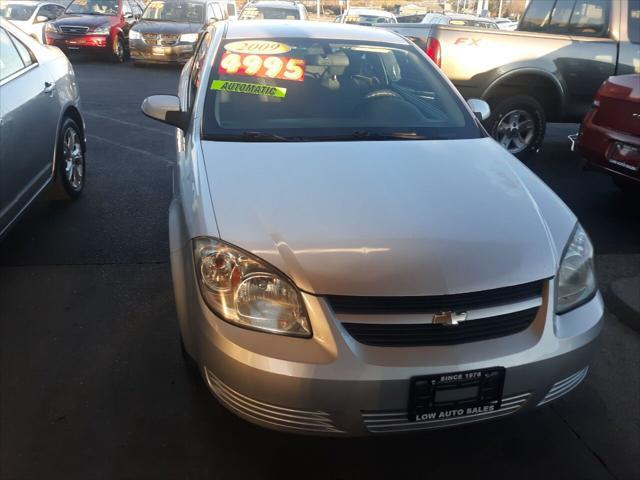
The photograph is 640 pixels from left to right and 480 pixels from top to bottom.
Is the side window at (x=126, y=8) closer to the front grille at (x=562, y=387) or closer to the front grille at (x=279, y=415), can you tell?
the front grille at (x=279, y=415)

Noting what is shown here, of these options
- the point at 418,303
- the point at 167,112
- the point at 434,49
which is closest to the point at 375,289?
the point at 418,303

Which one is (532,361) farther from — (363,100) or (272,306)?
(363,100)

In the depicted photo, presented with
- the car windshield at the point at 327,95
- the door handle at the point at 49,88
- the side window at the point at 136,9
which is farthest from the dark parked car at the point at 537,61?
the side window at the point at 136,9

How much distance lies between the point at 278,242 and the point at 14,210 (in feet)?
7.47

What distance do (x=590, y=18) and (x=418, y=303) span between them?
615 centimetres

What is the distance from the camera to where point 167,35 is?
13.3 meters

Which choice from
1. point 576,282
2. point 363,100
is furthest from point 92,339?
point 576,282

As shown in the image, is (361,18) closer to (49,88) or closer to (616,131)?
(616,131)

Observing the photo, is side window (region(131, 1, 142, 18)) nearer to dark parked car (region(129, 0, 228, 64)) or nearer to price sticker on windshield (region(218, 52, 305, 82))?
dark parked car (region(129, 0, 228, 64))

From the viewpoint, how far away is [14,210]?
3641 millimetres

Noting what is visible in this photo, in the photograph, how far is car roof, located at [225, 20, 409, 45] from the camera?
149 inches

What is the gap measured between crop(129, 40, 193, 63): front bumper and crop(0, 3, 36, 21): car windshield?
15.7 ft

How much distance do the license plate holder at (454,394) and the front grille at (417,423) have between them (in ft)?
0.07

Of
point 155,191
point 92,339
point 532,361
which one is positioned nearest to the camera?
point 532,361
